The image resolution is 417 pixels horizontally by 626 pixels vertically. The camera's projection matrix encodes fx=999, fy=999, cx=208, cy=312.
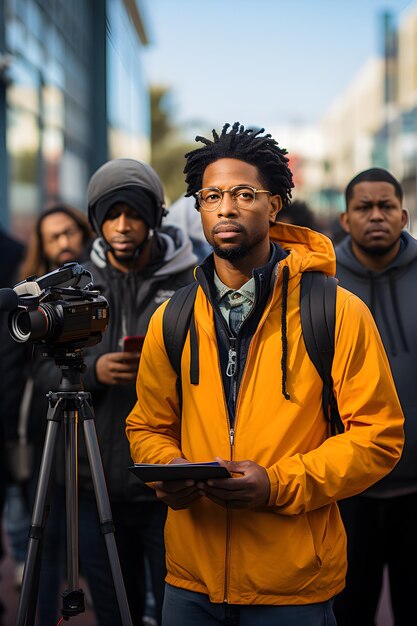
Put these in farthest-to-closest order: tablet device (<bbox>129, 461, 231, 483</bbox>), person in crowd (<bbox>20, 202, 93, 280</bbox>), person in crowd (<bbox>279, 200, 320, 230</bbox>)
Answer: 1. person in crowd (<bbox>279, 200, 320, 230</bbox>)
2. person in crowd (<bbox>20, 202, 93, 280</bbox>)
3. tablet device (<bbox>129, 461, 231, 483</bbox>)

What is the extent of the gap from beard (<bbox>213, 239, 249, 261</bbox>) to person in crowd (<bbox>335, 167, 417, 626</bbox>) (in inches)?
54.5

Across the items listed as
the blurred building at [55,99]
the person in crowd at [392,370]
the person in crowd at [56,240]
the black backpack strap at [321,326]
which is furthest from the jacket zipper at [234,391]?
the blurred building at [55,99]

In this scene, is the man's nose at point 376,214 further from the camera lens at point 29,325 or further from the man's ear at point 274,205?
the camera lens at point 29,325

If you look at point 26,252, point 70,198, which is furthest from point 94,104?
point 26,252

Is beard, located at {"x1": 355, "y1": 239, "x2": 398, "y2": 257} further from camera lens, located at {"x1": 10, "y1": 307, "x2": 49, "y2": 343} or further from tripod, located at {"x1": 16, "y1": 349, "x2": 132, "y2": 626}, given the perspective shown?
camera lens, located at {"x1": 10, "y1": 307, "x2": 49, "y2": 343}

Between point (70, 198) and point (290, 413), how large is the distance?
15126mm

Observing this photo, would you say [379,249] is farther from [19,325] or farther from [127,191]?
[19,325]

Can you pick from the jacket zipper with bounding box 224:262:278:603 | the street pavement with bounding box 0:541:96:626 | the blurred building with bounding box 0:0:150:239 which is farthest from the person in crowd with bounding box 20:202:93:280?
the blurred building with bounding box 0:0:150:239

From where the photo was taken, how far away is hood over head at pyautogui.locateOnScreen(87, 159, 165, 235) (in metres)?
3.88

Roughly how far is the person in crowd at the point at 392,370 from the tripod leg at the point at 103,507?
1.14 meters

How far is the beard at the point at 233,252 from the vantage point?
282 cm

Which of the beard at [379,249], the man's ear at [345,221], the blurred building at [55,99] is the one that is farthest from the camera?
the blurred building at [55,99]

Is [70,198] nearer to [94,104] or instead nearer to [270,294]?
[94,104]

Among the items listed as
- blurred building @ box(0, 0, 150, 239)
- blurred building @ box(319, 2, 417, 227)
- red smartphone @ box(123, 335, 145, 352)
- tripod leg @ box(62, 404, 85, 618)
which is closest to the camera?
tripod leg @ box(62, 404, 85, 618)
